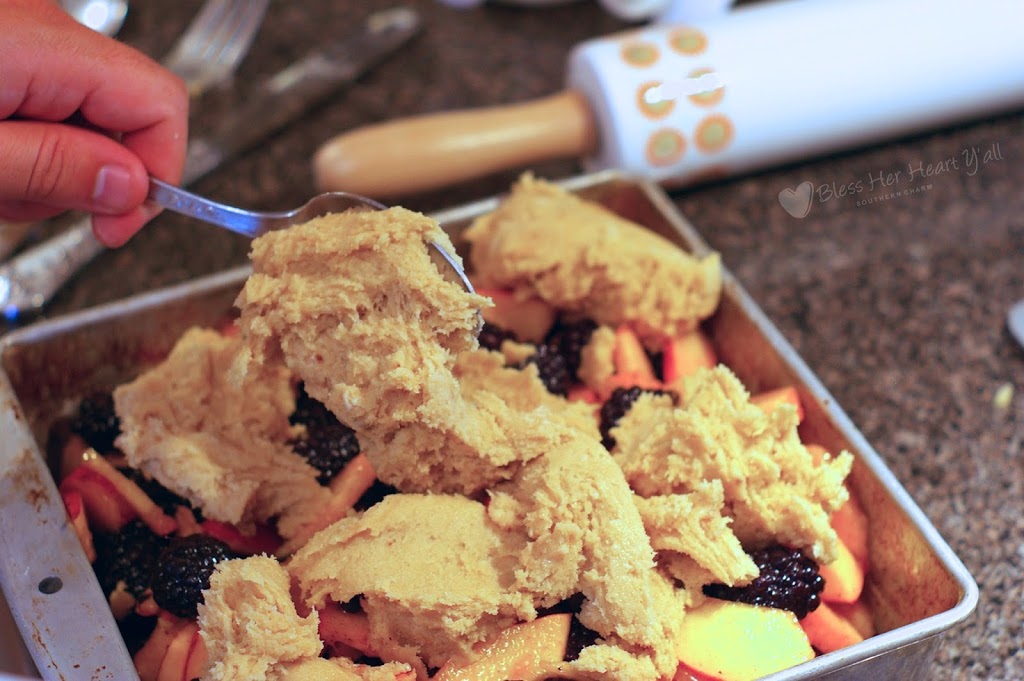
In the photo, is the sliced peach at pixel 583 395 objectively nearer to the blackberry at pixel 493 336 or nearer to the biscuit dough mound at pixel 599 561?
the blackberry at pixel 493 336

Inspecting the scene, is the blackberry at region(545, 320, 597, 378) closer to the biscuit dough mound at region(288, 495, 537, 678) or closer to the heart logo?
the biscuit dough mound at region(288, 495, 537, 678)

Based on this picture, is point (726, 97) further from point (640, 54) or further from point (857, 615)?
point (857, 615)

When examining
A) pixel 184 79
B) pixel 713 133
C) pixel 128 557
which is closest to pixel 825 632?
pixel 128 557

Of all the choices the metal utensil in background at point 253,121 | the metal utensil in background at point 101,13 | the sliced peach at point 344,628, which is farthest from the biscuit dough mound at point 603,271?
the metal utensil in background at point 101,13

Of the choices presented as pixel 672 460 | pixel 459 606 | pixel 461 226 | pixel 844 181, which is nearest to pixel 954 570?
pixel 672 460

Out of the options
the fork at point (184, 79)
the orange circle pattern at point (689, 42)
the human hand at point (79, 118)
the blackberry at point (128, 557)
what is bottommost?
the blackberry at point (128, 557)

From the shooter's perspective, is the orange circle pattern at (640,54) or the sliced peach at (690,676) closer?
the sliced peach at (690,676)

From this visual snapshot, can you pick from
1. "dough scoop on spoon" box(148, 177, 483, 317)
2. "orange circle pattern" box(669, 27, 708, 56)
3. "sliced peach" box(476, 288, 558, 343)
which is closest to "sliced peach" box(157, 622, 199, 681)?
"dough scoop on spoon" box(148, 177, 483, 317)
